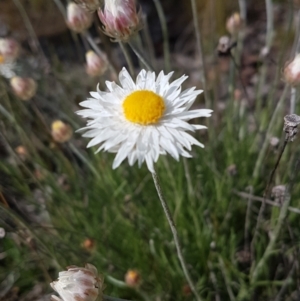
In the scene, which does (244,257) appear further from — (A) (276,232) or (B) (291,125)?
(B) (291,125)

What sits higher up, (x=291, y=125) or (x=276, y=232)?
(x=291, y=125)

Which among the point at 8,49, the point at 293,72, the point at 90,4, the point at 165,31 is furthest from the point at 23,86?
the point at 293,72

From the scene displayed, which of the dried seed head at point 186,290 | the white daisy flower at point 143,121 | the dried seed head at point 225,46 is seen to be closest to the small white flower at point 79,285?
the white daisy flower at point 143,121

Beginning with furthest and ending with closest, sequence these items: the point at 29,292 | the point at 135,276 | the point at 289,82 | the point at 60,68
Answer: the point at 60,68
the point at 29,292
the point at 135,276
the point at 289,82

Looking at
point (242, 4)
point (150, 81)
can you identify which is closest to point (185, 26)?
point (242, 4)

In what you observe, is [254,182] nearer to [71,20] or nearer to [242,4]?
[242,4]
